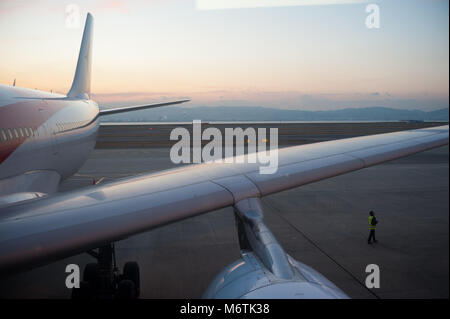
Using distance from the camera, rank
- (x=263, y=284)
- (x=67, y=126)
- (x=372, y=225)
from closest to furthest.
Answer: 1. (x=263, y=284)
2. (x=372, y=225)
3. (x=67, y=126)

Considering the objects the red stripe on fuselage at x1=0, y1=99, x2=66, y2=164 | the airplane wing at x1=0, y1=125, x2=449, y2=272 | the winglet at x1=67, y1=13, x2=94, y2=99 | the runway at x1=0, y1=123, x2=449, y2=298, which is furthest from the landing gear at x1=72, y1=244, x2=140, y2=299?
the winglet at x1=67, y1=13, x2=94, y2=99

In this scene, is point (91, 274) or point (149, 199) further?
point (91, 274)

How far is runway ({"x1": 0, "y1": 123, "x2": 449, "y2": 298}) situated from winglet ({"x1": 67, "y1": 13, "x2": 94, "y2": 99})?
5.23 metres

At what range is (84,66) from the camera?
1717 cm

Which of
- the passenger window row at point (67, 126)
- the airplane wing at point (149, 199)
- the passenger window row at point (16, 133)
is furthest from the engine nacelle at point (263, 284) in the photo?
the passenger window row at point (67, 126)

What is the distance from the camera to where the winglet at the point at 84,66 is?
16625 mm

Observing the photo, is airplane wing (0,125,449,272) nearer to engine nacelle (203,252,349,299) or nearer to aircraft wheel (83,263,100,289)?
engine nacelle (203,252,349,299)

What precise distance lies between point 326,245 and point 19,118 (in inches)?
343

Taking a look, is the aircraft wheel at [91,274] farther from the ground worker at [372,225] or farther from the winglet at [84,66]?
the winglet at [84,66]

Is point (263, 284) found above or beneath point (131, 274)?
above

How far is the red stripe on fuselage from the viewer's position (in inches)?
263

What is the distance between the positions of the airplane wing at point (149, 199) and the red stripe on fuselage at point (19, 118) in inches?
102

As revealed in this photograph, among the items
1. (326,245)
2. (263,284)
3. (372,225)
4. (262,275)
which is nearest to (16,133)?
(262,275)

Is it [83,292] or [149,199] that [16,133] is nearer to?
[83,292]
